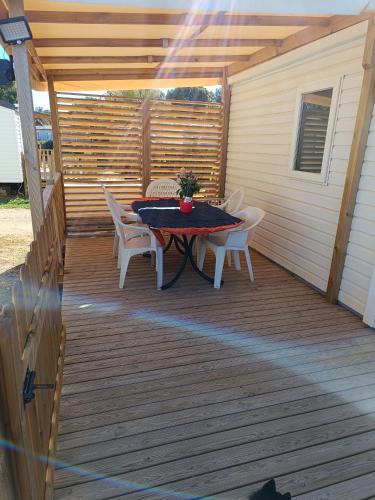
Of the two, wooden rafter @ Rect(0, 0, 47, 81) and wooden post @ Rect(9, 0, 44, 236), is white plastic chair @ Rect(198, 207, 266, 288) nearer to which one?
wooden post @ Rect(9, 0, 44, 236)

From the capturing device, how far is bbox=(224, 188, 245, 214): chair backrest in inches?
183

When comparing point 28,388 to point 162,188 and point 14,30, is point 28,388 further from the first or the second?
point 162,188

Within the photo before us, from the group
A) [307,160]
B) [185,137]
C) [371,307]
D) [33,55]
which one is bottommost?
[371,307]

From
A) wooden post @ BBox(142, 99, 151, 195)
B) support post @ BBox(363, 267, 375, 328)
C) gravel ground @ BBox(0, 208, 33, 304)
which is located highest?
wooden post @ BBox(142, 99, 151, 195)

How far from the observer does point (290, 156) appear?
13.4 ft

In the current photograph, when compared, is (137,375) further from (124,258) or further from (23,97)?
(23,97)

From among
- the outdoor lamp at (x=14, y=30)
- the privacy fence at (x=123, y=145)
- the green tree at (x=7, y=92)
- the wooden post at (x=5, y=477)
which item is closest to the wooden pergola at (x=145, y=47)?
the outdoor lamp at (x=14, y=30)

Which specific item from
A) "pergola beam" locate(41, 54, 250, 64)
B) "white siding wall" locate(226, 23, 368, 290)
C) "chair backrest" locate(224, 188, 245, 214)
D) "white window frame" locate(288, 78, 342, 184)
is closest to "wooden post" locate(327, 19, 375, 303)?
"white siding wall" locate(226, 23, 368, 290)

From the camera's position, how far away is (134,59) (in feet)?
15.0

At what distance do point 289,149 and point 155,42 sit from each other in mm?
1926

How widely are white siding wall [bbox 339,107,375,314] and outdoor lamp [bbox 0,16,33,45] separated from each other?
2.66 meters

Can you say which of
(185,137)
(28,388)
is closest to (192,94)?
(185,137)

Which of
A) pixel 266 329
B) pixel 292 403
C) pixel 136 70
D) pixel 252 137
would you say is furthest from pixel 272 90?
pixel 292 403

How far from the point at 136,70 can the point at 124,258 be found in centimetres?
330
